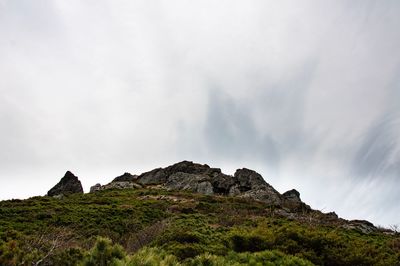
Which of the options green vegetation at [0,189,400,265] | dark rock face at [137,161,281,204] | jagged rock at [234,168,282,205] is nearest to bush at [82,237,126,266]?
green vegetation at [0,189,400,265]

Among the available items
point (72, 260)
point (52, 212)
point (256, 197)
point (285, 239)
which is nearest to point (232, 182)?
point (256, 197)

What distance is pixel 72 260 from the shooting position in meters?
7.99

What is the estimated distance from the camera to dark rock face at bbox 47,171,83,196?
59.5m

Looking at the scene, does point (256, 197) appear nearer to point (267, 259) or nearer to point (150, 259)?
point (267, 259)

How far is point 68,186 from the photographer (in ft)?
198

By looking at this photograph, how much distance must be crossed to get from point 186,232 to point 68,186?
160ft

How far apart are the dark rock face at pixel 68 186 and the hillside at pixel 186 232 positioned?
23 cm

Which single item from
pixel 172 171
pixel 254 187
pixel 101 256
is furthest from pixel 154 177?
pixel 101 256

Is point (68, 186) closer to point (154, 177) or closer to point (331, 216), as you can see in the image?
point (154, 177)

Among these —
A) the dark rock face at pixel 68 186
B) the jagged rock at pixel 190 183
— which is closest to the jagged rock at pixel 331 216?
the jagged rock at pixel 190 183

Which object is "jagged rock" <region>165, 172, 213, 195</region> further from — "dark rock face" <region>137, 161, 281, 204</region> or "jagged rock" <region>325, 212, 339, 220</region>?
"jagged rock" <region>325, 212, 339, 220</region>

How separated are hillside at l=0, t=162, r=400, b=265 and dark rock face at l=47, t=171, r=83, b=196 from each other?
231 mm

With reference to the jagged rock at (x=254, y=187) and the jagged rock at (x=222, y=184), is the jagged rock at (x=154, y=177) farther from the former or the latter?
the jagged rock at (x=254, y=187)

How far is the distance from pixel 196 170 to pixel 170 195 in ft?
71.3
